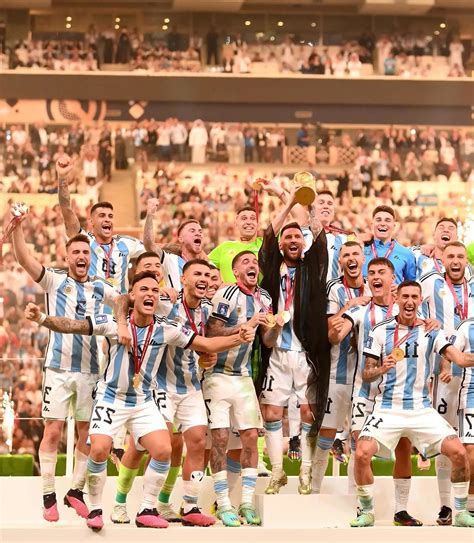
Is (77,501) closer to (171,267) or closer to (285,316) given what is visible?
(285,316)

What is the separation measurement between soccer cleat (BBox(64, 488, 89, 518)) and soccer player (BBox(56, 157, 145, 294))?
1510 millimetres

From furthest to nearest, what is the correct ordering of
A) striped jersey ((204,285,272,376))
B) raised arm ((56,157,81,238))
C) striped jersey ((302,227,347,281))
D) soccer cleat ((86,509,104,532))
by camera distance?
striped jersey ((302,227,347,281))
raised arm ((56,157,81,238))
striped jersey ((204,285,272,376))
soccer cleat ((86,509,104,532))

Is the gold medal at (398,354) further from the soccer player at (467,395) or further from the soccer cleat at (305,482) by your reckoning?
the soccer cleat at (305,482)

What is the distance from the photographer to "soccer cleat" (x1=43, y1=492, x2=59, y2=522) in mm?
7320

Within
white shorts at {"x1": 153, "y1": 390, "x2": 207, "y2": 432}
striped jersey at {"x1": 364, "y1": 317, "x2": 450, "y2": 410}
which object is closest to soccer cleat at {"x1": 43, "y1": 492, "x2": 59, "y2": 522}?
white shorts at {"x1": 153, "y1": 390, "x2": 207, "y2": 432}

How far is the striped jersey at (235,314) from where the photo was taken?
768 cm

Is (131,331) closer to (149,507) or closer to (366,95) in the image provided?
(149,507)

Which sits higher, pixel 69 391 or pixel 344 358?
pixel 344 358

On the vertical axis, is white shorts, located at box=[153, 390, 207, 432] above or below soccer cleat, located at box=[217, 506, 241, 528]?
above

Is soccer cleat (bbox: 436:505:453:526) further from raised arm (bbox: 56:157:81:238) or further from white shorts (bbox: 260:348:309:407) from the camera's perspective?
raised arm (bbox: 56:157:81:238)

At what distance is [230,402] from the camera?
25.0ft

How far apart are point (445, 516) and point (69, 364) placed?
2.55 m

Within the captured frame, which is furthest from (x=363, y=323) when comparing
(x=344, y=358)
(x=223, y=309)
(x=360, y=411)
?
(x=223, y=309)

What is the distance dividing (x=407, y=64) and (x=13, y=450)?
12.3m
